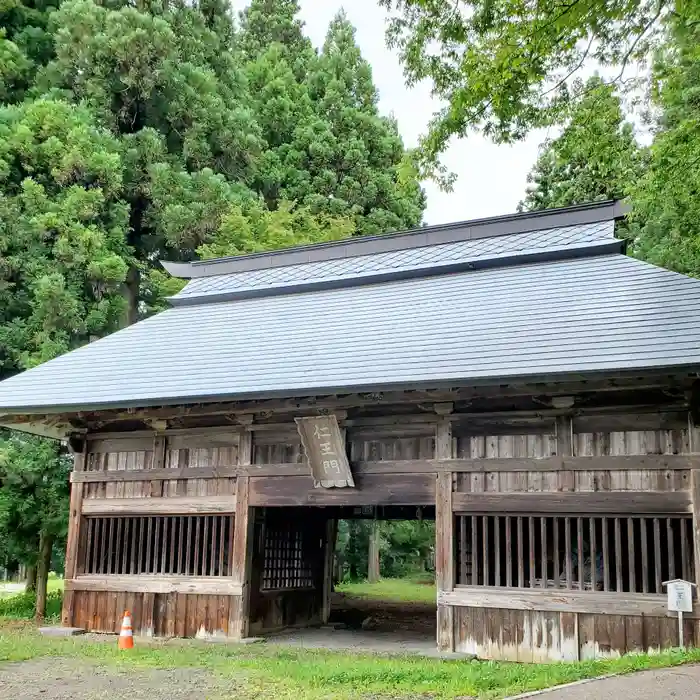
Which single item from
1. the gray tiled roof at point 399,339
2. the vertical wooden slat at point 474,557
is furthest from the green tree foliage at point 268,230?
the vertical wooden slat at point 474,557

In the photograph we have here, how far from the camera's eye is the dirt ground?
7066 millimetres

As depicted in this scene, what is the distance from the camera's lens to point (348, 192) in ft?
86.0

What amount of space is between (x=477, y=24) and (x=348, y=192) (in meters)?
17.9

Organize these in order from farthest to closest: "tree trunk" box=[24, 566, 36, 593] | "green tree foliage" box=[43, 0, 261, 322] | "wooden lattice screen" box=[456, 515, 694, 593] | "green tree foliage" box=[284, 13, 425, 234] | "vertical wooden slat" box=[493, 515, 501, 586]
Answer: "green tree foliage" box=[284, 13, 425, 234], "green tree foliage" box=[43, 0, 261, 322], "tree trunk" box=[24, 566, 36, 593], "vertical wooden slat" box=[493, 515, 501, 586], "wooden lattice screen" box=[456, 515, 694, 593]

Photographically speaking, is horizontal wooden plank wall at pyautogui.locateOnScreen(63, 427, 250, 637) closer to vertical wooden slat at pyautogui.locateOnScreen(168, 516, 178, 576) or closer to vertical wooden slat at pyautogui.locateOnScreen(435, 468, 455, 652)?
vertical wooden slat at pyautogui.locateOnScreen(168, 516, 178, 576)

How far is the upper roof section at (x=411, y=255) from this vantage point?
1219 centimetres

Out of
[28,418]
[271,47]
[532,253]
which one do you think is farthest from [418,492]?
[271,47]

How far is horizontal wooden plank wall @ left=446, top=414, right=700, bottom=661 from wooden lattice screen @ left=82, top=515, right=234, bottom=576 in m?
3.66

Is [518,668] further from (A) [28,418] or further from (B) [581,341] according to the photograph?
(A) [28,418]

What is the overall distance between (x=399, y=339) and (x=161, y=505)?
4.48m

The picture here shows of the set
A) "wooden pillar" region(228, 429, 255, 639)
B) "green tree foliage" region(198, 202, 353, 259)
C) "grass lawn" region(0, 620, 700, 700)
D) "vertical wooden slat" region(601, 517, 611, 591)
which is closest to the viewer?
"grass lawn" region(0, 620, 700, 700)

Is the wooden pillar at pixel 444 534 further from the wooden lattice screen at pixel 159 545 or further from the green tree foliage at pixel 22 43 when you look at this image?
the green tree foliage at pixel 22 43

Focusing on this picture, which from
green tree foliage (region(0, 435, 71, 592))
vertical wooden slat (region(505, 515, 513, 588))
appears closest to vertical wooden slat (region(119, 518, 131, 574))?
green tree foliage (region(0, 435, 71, 592))

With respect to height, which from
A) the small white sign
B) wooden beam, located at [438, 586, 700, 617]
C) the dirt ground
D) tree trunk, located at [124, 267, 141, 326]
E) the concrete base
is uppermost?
tree trunk, located at [124, 267, 141, 326]
